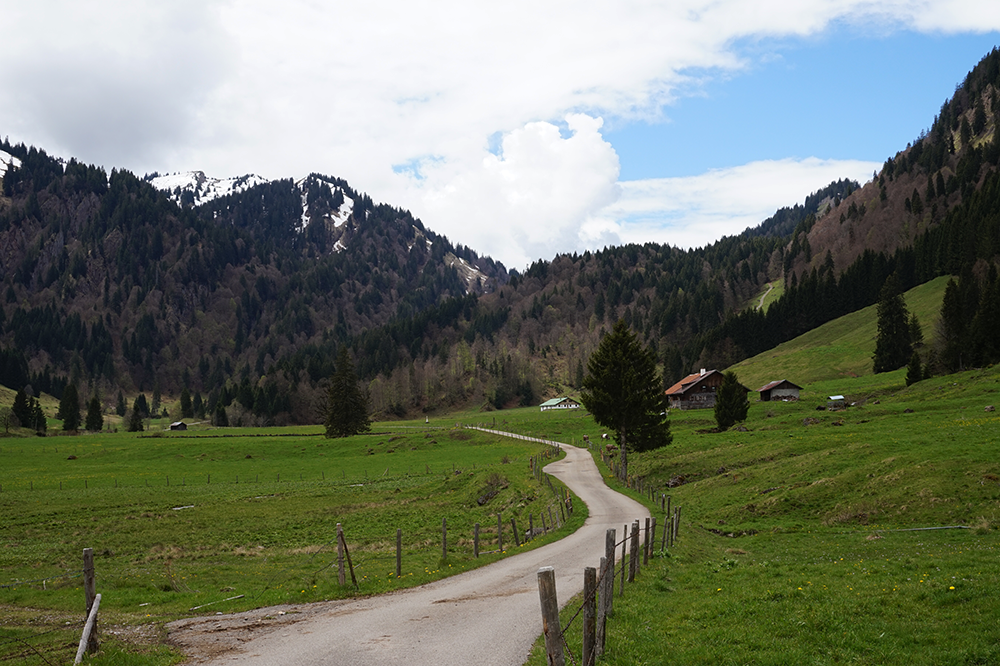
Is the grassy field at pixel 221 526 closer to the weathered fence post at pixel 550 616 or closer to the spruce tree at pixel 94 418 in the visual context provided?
the weathered fence post at pixel 550 616

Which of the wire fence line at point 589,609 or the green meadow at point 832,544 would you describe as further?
the green meadow at point 832,544

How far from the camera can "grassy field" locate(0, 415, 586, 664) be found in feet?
70.6

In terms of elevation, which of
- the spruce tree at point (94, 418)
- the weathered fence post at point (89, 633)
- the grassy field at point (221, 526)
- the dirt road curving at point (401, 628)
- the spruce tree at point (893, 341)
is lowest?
the grassy field at point (221, 526)

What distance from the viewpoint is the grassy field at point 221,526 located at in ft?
70.6

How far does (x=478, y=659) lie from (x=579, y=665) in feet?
7.00

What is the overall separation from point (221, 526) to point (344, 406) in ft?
264

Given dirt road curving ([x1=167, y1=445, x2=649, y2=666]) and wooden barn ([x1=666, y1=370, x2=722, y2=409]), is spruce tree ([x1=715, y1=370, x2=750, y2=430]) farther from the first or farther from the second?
dirt road curving ([x1=167, y1=445, x2=649, y2=666])

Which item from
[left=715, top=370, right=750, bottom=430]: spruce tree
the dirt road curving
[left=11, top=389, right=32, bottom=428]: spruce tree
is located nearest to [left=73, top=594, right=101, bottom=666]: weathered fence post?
the dirt road curving

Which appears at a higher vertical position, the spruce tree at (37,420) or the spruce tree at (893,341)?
the spruce tree at (893,341)

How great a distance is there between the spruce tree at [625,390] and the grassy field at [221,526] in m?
9.01

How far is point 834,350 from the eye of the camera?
139500mm

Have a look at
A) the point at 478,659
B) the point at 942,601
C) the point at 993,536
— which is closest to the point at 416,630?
the point at 478,659

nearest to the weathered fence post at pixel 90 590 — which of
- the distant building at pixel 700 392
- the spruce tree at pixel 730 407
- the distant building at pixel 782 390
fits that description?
the spruce tree at pixel 730 407

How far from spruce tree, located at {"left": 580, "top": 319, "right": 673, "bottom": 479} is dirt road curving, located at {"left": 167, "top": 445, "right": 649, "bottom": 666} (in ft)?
111
